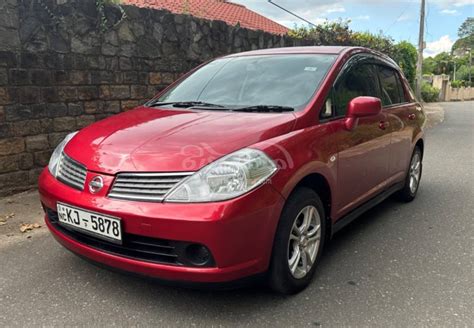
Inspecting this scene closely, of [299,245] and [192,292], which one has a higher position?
[299,245]

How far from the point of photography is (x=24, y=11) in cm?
495

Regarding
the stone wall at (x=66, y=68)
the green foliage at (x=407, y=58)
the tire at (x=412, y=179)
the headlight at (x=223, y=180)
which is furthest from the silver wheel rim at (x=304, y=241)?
the green foliage at (x=407, y=58)

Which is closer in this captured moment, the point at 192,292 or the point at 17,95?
the point at 192,292

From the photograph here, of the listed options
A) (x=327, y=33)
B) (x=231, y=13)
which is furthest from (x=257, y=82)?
(x=231, y=13)

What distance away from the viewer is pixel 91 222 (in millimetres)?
2559

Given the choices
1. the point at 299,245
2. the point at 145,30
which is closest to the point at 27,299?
the point at 299,245

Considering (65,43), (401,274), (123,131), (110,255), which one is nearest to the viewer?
(110,255)

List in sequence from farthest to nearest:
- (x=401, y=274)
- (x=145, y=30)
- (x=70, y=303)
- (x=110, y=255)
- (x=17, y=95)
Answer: (x=145, y=30) → (x=17, y=95) → (x=401, y=274) → (x=70, y=303) → (x=110, y=255)

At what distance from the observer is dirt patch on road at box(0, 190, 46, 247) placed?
4.01m

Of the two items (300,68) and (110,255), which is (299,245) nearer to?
(110,255)

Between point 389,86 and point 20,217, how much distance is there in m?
3.99

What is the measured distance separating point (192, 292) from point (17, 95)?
3.40m

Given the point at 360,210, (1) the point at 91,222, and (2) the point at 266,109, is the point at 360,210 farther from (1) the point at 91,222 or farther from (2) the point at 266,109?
(1) the point at 91,222

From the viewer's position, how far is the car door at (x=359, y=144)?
331 cm
